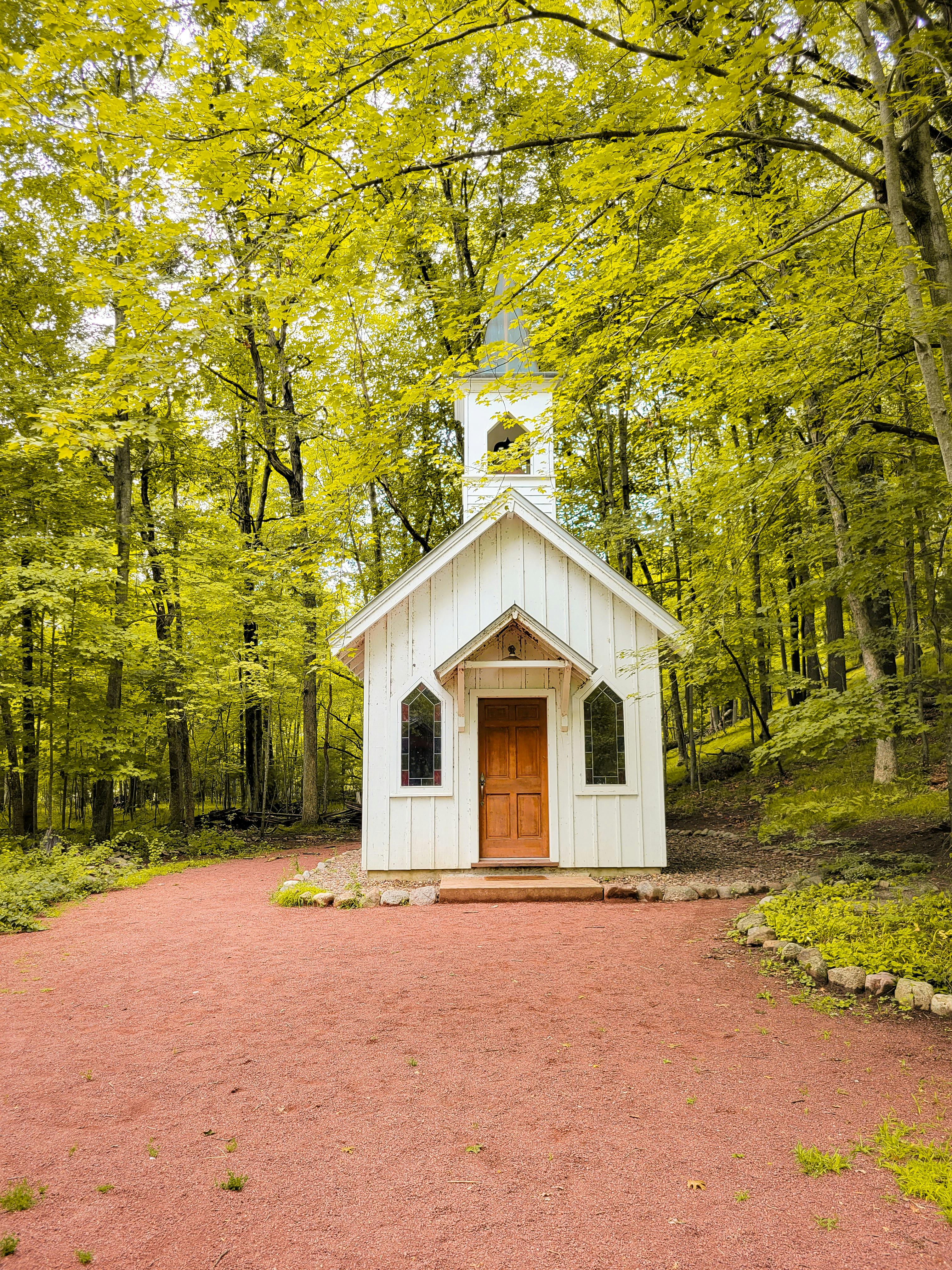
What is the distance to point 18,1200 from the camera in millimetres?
2826

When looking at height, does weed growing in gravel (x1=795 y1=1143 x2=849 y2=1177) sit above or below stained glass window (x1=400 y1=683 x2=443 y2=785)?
below

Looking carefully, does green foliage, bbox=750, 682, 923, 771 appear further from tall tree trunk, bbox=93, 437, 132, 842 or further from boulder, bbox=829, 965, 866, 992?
tall tree trunk, bbox=93, 437, 132, 842

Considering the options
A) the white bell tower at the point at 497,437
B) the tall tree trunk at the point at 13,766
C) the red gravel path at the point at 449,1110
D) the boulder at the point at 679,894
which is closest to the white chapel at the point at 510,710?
the white bell tower at the point at 497,437

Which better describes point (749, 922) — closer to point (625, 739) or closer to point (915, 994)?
point (915, 994)

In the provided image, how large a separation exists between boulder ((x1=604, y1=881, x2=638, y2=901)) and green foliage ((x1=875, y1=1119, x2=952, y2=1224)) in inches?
219

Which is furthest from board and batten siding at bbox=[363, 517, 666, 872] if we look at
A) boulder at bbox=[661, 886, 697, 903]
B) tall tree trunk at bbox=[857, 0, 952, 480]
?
tall tree trunk at bbox=[857, 0, 952, 480]

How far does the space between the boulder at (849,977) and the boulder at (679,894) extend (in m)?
3.43

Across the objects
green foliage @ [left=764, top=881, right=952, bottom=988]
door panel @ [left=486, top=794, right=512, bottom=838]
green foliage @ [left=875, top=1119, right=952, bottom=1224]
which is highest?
door panel @ [left=486, top=794, right=512, bottom=838]

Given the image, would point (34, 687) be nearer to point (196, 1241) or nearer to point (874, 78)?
point (196, 1241)

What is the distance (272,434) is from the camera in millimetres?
16812

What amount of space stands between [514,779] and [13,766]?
8.35 metres

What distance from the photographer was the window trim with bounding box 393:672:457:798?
1019cm

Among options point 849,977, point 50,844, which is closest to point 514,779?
point 849,977

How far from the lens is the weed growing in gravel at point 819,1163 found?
2990mm
